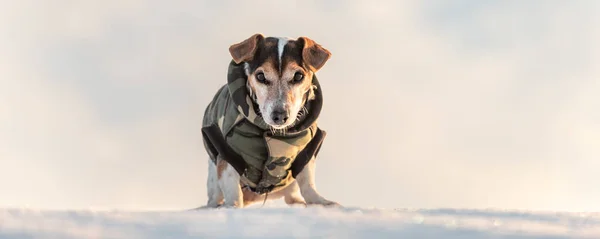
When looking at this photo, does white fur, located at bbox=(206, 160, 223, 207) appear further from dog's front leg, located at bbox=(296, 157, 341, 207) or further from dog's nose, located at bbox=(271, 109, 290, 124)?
dog's nose, located at bbox=(271, 109, 290, 124)

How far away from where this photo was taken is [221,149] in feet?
22.7

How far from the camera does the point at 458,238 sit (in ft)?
11.3

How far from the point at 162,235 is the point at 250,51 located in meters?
3.51

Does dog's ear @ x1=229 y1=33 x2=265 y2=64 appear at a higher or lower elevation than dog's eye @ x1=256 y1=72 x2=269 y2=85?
higher

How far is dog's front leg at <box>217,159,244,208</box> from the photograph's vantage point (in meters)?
6.88

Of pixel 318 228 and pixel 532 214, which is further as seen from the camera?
pixel 532 214

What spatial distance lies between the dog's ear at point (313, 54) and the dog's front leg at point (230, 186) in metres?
1.21

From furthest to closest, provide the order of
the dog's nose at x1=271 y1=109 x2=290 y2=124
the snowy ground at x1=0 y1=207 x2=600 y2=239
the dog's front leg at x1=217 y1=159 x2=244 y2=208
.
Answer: the dog's front leg at x1=217 y1=159 x2=244 y2=208
the dog's nose at x1=271 y1=109 x2=290 y2=124
the snowy ground at x1=0 y1=207 x2=600 y2=239

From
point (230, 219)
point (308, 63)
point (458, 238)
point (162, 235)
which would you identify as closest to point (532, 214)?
point (458, 238)

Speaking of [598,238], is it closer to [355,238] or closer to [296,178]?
[355,238]

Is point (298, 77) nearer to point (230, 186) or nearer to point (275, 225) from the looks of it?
point (230, 186)

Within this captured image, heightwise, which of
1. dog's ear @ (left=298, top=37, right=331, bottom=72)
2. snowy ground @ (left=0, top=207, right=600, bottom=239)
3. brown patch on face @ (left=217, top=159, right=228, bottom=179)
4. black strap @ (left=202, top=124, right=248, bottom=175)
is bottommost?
snowy ground @ (left=0, top=207, right=600, bottom=239)

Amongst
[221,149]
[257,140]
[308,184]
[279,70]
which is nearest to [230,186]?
[221,149]

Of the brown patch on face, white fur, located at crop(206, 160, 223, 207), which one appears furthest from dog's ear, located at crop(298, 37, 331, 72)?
white fur, located at crop(206, 160, 223, 207)
